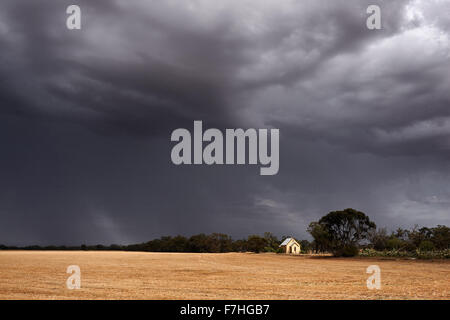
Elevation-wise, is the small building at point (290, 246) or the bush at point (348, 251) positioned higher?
the bush at point (348, 251)

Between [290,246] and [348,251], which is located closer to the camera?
[348,251]

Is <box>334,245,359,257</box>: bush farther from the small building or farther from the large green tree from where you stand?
the small building

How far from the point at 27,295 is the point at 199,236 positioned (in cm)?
10465

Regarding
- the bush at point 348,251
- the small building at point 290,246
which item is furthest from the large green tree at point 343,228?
the small building at point 290,246

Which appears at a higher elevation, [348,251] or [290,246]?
[348,251]

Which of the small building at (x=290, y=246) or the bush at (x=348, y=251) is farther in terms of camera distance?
the small building at (x=290, y=246)

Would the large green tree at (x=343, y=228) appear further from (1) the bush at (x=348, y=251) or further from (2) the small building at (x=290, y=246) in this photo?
(2) the small building at (x=290, y=246)

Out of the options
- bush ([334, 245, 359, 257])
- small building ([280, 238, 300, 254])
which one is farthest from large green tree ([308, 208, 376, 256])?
small building ([280, 238, 300, 254])

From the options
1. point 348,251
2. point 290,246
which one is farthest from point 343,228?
point 290,246

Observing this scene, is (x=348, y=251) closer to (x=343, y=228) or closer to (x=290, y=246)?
(x=343, y=228)

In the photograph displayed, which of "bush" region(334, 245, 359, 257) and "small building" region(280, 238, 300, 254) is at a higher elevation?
"bush" region(334, 245, 359, 257)
